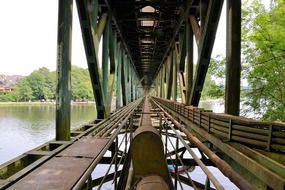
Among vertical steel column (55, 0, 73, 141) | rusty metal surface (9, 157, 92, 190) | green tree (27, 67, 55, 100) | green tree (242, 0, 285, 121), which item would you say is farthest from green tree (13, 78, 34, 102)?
rusty metal surface (9, 157, 92, 190)

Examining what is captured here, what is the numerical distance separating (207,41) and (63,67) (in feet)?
14.0

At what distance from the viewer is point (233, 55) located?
634cm

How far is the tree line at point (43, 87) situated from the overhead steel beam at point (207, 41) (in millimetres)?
114391

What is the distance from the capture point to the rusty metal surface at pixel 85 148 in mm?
4070

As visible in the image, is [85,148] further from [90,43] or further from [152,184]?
[90,43]

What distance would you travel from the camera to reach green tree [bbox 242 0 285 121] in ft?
52.7

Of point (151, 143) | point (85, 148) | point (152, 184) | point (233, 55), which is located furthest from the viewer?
point (233, 55)

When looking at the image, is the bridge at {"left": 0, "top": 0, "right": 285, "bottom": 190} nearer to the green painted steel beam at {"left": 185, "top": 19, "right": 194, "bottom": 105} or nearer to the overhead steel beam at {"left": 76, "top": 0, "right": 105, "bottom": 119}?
the overhead steel beam at {"left": 76, "top": 0, "right": 105, "bottom": 119}

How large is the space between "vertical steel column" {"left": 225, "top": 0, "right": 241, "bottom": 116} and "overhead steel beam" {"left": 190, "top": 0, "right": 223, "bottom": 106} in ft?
3.92

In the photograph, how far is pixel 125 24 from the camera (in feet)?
53.5

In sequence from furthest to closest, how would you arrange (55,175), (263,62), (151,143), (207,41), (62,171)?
(263,62) < (207,41) < (151,143) < (62,171) < (55,175)

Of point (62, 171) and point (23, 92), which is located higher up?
point (23, 92)

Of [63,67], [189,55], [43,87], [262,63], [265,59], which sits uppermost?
[43,87]

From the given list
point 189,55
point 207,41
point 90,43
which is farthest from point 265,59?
point 90,43
